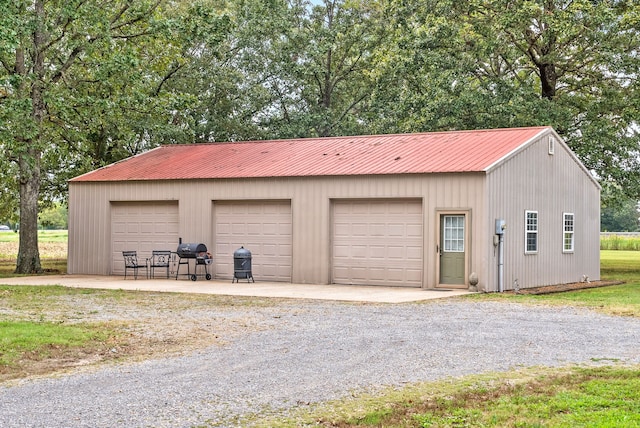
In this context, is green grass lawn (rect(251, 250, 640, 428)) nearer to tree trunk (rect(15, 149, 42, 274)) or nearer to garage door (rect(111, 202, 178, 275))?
garage door (rect(111, 202, 178, 275))

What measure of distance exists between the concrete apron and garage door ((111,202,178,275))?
1211 millimetres

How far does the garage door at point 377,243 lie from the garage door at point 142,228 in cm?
495

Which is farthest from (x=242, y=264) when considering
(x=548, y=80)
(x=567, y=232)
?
(x=548, y=80)

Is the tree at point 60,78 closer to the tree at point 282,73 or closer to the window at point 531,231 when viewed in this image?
the tree at point 282,73

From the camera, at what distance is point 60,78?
26.8m

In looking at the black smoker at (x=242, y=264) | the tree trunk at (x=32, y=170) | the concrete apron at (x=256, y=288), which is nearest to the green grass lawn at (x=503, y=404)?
the concrete apron at (x=256, y=288)

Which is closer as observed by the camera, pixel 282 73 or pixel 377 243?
pixel 377 243

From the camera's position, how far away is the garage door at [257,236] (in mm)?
21391

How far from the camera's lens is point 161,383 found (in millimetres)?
7875

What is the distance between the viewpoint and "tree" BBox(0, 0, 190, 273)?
22641 mm

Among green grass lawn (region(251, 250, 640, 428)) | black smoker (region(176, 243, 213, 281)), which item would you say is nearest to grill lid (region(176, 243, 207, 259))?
black smoker (region(176, 243, 213, 281))

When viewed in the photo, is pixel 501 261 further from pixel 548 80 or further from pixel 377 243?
pixel 548 80

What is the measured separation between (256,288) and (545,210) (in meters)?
7.65

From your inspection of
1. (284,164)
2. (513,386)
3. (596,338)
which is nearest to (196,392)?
(513,386)
